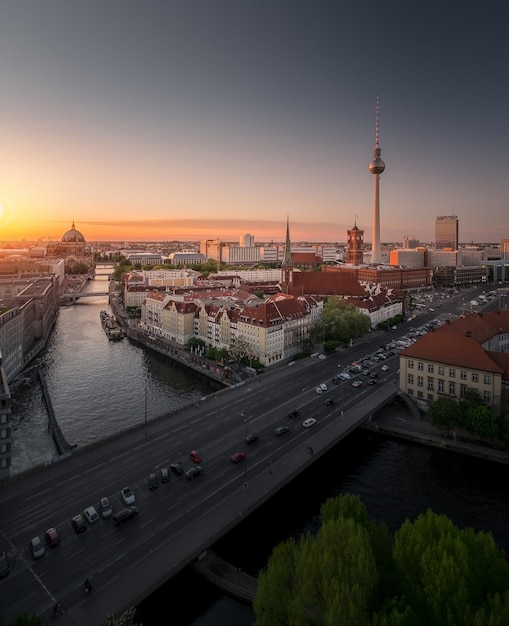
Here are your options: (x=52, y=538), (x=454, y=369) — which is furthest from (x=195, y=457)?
(x=454, y=369)

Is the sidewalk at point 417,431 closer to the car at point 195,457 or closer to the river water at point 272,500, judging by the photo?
the river water at point 272,500

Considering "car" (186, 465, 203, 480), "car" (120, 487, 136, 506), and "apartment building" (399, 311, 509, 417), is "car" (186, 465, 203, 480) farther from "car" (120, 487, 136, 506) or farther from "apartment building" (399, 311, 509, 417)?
"apartment building" (399, 311, 509, 417)

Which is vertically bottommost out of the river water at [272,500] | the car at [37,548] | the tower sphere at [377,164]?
the river water at [272,500]

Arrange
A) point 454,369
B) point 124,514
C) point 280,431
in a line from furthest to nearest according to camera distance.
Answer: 1. point 454,369
2. point 280,431
3. point 124,514

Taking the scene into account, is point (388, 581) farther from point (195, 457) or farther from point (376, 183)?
point (376, 183)

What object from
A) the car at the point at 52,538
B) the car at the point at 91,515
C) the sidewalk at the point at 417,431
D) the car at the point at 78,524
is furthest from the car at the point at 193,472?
the sidewalk at the point at 417,431

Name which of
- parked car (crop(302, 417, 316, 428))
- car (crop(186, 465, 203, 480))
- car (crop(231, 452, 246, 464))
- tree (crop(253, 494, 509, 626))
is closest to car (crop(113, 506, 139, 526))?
car (crop(186, 465, 203, 480))
